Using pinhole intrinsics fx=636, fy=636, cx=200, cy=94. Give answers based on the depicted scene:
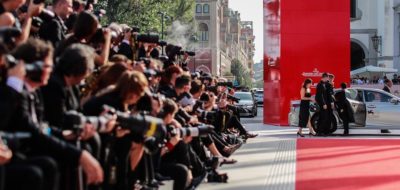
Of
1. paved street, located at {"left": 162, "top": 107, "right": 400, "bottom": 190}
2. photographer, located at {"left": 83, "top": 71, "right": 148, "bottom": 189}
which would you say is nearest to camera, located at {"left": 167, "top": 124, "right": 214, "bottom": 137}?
photographer, located at {"left": 83, "top": 71, "right": 148, "bottom": 189}

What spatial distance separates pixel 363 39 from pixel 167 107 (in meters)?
45.6

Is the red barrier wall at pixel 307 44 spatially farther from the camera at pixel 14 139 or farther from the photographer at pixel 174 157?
the camera at pixel 14 139

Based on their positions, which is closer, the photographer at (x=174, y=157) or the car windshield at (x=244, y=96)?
the photographer at (x=174, y=157)

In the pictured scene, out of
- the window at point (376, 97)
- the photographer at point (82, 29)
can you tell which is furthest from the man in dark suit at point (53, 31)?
the window at point (376, 97)

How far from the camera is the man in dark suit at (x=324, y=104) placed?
18109 millimetres

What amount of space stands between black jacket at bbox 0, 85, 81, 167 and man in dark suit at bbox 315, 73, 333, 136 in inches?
559

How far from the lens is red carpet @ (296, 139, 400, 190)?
9.30 meters

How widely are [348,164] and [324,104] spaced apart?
6716 millimetres

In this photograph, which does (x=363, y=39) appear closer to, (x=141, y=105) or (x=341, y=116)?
(x=341, y=116)

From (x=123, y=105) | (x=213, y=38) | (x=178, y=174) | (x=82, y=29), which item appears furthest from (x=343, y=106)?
(x=213, y=38)

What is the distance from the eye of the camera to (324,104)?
18.3 meters

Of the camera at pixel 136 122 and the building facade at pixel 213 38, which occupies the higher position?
the building facade at pixel 213 38

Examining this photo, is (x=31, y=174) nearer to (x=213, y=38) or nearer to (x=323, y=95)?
(x=323, y=95)

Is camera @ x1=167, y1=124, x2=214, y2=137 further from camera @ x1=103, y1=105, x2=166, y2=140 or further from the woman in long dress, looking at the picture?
the woman in long dress
